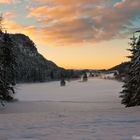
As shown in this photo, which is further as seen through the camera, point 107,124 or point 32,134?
point 107,124

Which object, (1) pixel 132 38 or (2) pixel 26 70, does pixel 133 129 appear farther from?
(2) pixel 26 70

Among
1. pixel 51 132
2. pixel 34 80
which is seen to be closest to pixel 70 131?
pixel 51 132

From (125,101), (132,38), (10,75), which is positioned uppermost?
(132,38)

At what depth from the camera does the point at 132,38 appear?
39.6 meters

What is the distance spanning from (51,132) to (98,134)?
5.44 ft

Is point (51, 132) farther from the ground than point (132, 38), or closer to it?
closer to it

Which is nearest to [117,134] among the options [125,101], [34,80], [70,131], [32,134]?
[70,131]

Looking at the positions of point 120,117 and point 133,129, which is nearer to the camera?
point 133,129

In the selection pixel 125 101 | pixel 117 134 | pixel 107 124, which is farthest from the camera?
pixel 125 101

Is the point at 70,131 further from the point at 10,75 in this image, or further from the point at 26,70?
the point at 26,70

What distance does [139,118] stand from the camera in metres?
15.0

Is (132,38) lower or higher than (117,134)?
higher

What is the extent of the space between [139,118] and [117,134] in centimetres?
388

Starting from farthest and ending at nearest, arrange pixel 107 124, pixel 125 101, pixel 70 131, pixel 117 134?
pixel 125 101 < pixel 107 124 < pixel 70 131 < pixel 117 134
